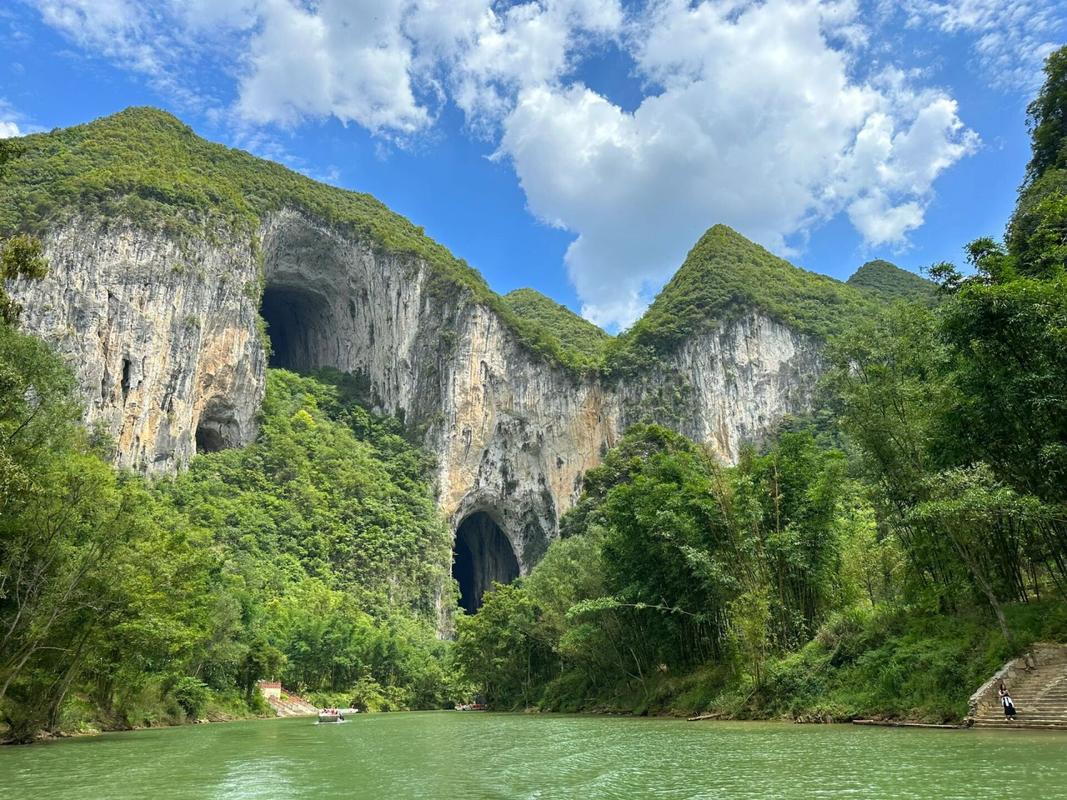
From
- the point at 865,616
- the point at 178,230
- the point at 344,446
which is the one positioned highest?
the point at 178,230

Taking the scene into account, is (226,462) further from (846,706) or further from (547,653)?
(846,706)

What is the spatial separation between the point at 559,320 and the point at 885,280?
51464mm

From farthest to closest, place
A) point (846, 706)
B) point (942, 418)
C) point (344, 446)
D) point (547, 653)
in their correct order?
point (344, 446) < point (547, 653) < point (846, 706) < point (942, 418)

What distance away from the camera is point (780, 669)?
20.8 m

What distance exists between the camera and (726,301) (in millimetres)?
82125

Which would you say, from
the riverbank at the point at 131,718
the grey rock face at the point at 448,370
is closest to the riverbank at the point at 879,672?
the riverbank at the point at 131,718

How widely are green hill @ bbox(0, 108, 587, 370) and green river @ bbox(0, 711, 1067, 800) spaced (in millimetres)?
50117

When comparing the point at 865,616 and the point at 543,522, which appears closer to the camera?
the point at 865,616

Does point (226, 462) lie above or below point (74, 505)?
above

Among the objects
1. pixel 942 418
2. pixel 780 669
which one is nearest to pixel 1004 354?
pixel 942 418

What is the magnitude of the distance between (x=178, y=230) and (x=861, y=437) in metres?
63.8

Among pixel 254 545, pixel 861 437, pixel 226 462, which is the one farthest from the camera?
pixel 226 462

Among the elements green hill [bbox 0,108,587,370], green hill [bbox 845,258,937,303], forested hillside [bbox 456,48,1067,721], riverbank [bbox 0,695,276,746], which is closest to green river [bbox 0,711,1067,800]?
riverbank [bbox 0,695,276,746]

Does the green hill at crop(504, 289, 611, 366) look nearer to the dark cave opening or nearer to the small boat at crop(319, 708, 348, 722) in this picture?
the dark cave opening
